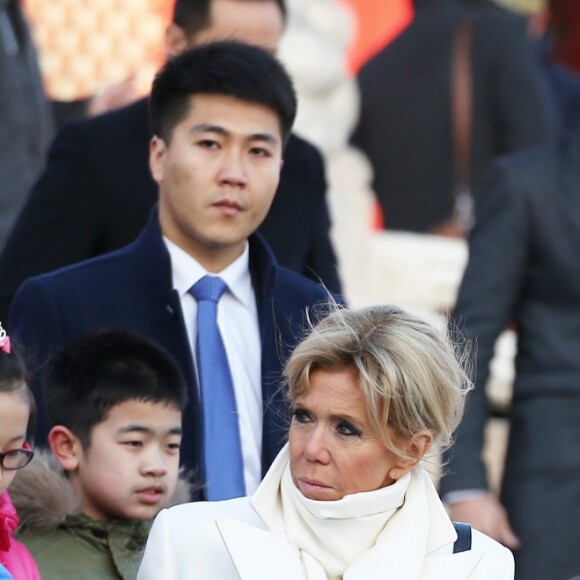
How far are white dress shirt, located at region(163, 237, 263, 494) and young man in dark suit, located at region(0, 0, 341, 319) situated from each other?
1.37 ft

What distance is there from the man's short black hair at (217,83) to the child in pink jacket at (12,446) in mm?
1051

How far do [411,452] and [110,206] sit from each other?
156 centimetres

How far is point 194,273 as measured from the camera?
17.0 ft

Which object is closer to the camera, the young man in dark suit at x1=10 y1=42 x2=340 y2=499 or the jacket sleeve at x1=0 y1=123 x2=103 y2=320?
the young man in dark suit at x1=10 y1=42 x2=340 y2=499

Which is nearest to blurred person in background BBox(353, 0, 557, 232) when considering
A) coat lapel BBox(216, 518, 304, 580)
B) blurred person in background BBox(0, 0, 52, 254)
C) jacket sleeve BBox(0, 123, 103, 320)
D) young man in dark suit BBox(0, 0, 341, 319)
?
blurred person in background BBox(0, 0, 52, 254)

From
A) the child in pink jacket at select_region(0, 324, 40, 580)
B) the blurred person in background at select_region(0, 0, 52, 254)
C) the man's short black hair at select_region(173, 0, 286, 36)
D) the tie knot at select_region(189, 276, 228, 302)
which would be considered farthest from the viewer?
the blurred person in background at select_region(0, 0, 52, 254)

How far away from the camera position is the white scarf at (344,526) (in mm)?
4164

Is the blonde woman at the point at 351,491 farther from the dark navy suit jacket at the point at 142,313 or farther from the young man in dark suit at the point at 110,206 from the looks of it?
the young man in dark suit at the point at 110,206

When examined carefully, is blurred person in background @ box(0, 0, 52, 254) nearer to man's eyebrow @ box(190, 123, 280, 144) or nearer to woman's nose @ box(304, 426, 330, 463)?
man's eyebrow @ box(190, 123, 280, 144)

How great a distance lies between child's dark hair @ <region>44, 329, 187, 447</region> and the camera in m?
4.82

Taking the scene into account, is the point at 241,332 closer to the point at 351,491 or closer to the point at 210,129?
the point at 210,129

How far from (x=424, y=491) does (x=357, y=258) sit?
5354 millimetres

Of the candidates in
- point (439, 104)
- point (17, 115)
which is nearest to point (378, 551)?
point (17, 115)

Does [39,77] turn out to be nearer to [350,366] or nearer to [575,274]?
[575,274]
